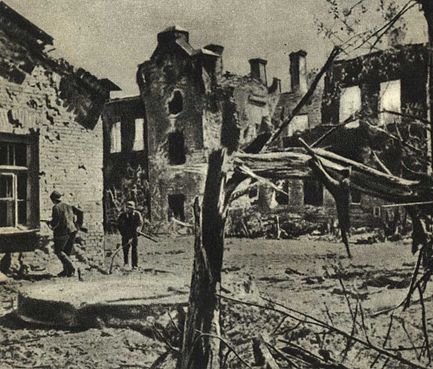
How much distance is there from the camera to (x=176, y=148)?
444 inches

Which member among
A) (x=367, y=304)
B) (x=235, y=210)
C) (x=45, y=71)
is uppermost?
(x=45, y=71)

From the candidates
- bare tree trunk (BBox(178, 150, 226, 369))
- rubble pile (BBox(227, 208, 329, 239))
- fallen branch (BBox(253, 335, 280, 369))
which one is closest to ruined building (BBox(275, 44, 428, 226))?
rubble pile (BBox(227, 208, 329, 239))

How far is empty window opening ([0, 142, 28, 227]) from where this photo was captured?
7.05m

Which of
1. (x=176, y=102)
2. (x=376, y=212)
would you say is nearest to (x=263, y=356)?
(x=176, y=102)

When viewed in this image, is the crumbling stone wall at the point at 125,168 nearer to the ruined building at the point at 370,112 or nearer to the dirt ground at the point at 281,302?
the dirt ground at the point at 281,302

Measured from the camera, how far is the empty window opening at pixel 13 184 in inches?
277

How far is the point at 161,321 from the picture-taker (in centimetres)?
535

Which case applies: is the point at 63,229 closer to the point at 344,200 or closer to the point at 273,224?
the point at 344,200

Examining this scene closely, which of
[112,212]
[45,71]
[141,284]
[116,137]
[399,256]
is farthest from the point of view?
[116,137]

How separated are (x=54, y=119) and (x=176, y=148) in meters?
4.03

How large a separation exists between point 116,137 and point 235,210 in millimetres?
6907

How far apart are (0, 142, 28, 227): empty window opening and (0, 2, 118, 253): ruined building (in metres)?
0.01

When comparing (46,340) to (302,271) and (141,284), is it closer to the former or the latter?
(141,284)

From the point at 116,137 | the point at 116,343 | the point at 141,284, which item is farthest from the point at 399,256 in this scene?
the point at 116,137
